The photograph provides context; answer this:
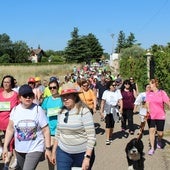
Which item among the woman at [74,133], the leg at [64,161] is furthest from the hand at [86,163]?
the leg at [64,161]

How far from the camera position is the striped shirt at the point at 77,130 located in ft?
16.1

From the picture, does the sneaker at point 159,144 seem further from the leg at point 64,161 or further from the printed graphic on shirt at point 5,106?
the leg at point 64,161

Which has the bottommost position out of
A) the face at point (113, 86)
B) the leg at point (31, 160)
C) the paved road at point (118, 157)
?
the paved road at point (118, 157)

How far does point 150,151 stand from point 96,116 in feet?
25.2

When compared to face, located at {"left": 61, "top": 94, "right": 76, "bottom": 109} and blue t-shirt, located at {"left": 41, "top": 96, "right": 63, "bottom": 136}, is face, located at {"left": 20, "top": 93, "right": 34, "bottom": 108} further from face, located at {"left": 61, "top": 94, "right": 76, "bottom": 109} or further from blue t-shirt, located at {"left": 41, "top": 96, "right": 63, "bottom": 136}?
blue t-shirt, located at {"left": 41, "top": 96, "right": 63, "bottom": 136}

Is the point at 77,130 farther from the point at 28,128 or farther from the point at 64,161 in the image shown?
the point at 28,128

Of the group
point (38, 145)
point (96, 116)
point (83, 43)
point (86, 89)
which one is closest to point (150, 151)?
point (86, 89)

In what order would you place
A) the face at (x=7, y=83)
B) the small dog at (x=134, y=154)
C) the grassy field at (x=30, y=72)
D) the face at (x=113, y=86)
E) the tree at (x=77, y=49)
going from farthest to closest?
the tree at (x=77, y=49), the grassy field at (x=30, y=72), the face at (x=113, y=86), the small dog at (x=134, y=154), the face at (x=7, y=83)

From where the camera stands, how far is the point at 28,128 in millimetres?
5301

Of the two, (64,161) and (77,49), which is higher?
(77,49)

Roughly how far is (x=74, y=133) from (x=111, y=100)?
642cm

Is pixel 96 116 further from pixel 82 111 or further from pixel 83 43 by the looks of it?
pixel 83 43

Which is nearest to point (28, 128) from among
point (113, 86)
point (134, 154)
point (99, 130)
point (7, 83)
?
point (7, 83)

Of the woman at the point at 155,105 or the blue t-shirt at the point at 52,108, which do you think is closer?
the blue t-shirt at the point at 52,108
